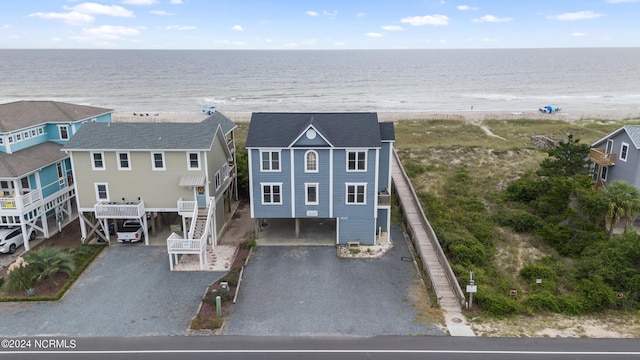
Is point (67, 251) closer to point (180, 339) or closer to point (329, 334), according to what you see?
point (180, 339)

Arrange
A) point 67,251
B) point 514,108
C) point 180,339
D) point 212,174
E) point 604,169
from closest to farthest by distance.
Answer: point 180,339 < point 67,251 < point 212,174 < point 604,169 < point 514,108

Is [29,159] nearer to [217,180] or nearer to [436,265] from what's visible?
[217,180]

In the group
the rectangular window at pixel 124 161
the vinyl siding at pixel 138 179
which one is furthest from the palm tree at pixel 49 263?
the rectangular window at pixel 124 161

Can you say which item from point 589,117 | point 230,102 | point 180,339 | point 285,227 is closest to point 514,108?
point 589,117

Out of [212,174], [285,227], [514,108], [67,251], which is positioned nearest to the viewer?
[67,251]

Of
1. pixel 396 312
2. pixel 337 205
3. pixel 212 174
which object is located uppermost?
pixel 212 174

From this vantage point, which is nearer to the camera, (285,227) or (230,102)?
(285,227)

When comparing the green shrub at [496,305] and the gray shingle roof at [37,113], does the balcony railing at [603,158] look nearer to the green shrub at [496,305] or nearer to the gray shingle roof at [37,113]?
the green shrub at [496,305]
